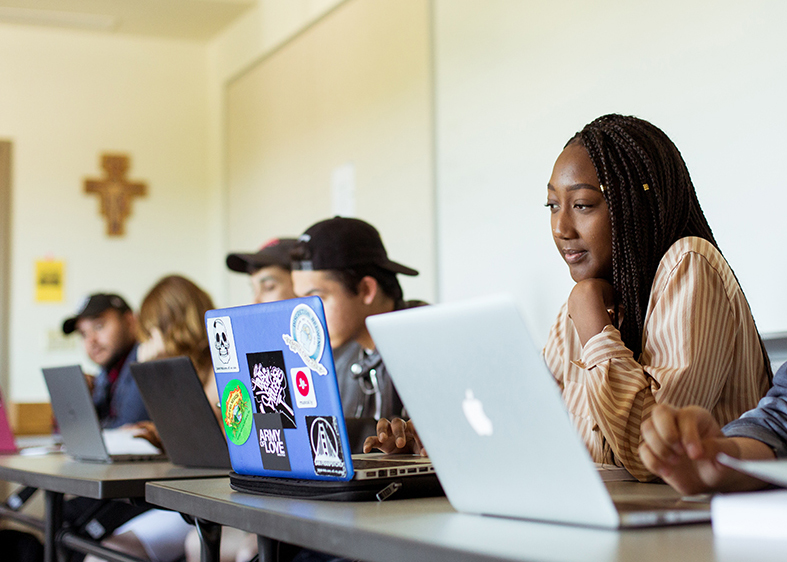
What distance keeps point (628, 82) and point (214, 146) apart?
10.9 ft

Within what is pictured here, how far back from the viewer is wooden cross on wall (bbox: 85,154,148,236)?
16.2 ft

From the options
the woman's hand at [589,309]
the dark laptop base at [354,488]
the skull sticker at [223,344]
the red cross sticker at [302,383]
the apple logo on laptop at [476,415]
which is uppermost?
the woman's hand at [589,309]

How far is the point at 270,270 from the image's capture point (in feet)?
9.46

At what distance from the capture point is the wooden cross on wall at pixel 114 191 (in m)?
4.93

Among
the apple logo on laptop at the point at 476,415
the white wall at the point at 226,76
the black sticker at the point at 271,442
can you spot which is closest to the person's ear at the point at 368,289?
the black sticker at the point at 271,442

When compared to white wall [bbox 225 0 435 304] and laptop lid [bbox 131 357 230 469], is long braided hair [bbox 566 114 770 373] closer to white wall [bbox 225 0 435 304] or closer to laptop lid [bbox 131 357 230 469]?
laptop lid [bbox 131 357 230 469]

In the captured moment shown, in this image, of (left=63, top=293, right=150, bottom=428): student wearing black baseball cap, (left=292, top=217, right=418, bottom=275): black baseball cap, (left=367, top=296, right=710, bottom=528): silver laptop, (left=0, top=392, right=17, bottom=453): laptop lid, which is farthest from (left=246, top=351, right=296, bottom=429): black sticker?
(left=63, top=293, right=150, bottom=428): student wearing black baseball cap

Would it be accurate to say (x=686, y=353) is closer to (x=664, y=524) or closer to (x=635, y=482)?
(x=635, y=482)

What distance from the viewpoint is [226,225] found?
16.3ft

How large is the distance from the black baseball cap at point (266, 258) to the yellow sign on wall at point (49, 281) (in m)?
2.23

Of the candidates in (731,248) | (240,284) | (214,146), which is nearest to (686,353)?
(731,248)

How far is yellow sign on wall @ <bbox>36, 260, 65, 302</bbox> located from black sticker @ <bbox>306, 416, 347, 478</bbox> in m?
4.05

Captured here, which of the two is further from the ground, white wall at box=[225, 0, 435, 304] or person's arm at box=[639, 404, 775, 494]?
white wall at box=[225, 0, 435, 304]

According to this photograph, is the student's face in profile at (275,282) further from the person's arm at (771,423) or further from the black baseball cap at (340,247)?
the person's arm at (771,423)
